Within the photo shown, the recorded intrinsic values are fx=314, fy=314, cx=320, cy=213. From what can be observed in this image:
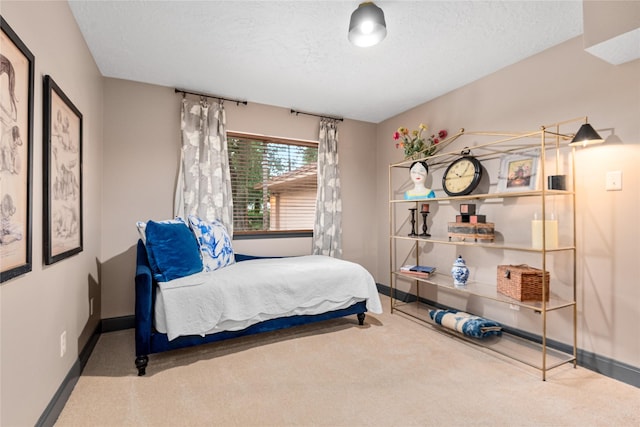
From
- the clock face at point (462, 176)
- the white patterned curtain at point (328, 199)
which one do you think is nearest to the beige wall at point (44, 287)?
the white patterned curtain at point (328, 199)

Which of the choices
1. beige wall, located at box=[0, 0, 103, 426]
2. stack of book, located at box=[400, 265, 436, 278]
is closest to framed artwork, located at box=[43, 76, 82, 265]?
beige wall, located at box=[0, 0, 103, 426]

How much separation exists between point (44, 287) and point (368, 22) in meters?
2.27

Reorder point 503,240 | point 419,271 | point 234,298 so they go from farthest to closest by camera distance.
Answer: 1. point 419,271
2. point 503,240
3. point 234,298

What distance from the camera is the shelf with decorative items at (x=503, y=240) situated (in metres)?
2.28

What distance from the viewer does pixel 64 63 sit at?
1.89 meters

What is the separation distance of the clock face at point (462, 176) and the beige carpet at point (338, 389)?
137cm

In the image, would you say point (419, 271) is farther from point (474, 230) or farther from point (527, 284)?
point (527, 284)

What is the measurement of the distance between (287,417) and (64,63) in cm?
242

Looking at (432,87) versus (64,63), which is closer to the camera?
(64,63)

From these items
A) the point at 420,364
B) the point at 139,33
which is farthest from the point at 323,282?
the point at 139,33

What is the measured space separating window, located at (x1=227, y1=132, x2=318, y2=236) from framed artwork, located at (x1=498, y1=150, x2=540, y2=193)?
2.17 meters

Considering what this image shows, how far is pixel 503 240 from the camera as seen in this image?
9.12 ft

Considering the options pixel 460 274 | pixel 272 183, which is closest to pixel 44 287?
pixel 272 183

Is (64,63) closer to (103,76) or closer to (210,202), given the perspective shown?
(103,76)
